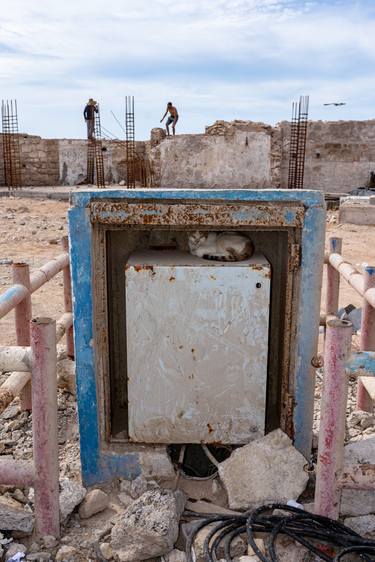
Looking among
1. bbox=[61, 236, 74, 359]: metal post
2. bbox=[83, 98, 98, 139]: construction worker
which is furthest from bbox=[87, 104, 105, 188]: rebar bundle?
bbox=[61, 236, 74, 359]: metal post

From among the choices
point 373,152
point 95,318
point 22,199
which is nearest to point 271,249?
point 95,318

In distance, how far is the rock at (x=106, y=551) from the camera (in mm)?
2150

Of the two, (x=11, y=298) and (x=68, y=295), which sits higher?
(x=11, y=298)

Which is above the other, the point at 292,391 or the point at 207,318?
the point at 207,318

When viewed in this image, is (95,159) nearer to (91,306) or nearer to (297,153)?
(297,153)

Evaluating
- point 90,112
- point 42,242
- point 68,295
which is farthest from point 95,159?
point 68,295

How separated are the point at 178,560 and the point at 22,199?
13835mm

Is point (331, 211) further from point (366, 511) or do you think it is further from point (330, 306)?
point (366, 511)

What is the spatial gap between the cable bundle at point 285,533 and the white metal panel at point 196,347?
0.44 m

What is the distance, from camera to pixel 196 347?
2.51 m

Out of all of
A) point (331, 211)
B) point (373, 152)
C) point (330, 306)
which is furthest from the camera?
point (373, 152)

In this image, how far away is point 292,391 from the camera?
8.45 feet

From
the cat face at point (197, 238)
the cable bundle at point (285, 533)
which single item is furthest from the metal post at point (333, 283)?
the cable bundle at point (285, 533)

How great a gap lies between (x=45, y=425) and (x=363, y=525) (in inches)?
52.3
